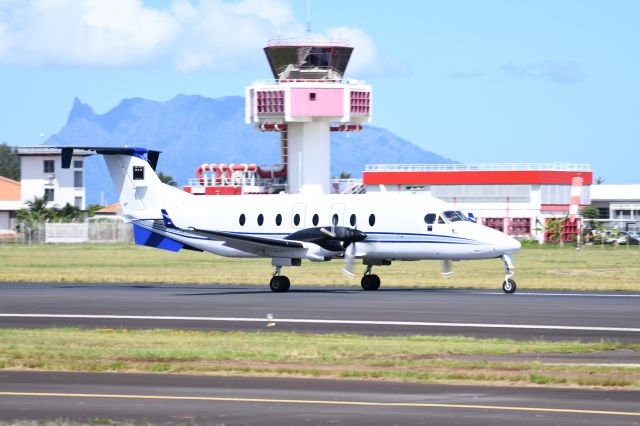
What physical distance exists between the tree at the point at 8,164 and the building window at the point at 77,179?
69283 millimetres

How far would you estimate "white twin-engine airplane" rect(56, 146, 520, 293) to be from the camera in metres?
31.4

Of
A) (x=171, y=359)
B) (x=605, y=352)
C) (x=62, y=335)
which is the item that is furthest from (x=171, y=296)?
(x=605, y=352)

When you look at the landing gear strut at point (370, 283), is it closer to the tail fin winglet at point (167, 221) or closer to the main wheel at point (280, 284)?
the main wheel at point (280, 284)

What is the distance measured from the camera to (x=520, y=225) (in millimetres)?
101875

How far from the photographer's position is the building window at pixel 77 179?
400ft

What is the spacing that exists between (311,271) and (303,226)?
461 inches

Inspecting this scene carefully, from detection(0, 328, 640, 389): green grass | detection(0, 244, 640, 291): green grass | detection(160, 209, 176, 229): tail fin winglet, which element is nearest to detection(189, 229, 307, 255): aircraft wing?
detection(160, 209, 176, 229): tail fin winglet

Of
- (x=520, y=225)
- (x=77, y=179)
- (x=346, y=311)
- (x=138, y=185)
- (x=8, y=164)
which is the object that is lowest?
(x=346, y=311)

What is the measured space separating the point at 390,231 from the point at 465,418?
19950 mm

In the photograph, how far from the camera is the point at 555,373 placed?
51.5 ft

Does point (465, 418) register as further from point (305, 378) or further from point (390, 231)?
point (390, 231)

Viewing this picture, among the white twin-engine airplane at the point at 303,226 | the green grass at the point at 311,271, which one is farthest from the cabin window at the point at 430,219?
the green grass at the point at 311,271

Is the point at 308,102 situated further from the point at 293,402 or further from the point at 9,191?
the point at 293,402

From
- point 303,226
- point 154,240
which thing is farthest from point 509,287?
point 154,240
